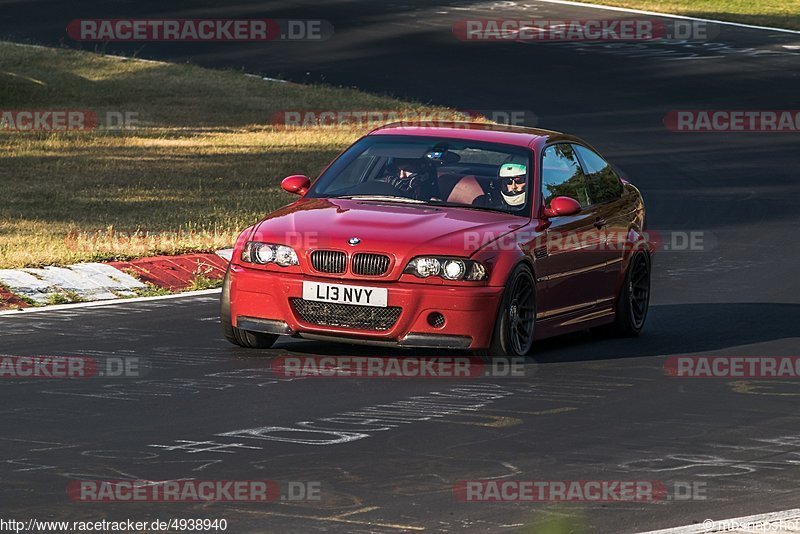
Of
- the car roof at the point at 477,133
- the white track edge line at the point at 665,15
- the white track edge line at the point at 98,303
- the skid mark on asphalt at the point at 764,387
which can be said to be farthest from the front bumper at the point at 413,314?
the white track edge line at the point at 665,15

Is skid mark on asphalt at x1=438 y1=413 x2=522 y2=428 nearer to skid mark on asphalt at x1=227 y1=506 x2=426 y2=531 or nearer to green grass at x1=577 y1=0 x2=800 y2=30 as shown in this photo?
skid mark on asphalt at x1=227 y1=506 x2=426 y2=531

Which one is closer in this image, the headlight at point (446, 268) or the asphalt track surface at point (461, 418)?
the asphalt track surface at point (461, 418)

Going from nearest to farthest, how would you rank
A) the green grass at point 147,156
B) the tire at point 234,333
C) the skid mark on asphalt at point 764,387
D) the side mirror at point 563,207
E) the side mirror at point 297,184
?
the skid mark on asphalt at point 764,387 → the tire at point 234,333 → the side mirror at point 563,207 → the side mirror at point 297,184 → the green grass at point 147,156

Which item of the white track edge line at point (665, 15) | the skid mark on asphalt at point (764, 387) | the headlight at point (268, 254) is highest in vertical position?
the white track edge line at point (665, 15)

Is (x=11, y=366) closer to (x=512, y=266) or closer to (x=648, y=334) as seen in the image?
(x=512, y=266)

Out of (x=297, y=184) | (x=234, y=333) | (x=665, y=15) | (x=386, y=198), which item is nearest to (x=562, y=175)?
(x=386, y=198)

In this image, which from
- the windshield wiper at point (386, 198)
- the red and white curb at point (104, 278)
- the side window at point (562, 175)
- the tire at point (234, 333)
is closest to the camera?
the tire at point (234, 333)

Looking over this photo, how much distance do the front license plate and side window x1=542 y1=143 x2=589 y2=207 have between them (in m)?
1.77

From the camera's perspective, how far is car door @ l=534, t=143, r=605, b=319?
40.1ft

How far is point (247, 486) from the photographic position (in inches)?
313

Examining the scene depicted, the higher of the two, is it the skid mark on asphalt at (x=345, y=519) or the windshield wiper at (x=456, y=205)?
the windshield wiper at (x=456, y=205)

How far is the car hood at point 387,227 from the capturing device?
37.1ft

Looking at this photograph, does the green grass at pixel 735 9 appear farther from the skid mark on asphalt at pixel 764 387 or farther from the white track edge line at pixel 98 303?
the skid mark on asphalt at pixel 764 387

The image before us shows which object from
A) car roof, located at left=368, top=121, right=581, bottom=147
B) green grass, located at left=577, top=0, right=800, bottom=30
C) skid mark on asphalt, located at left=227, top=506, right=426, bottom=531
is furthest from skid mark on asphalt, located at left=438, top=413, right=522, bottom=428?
green grass, located at left=577, top=0, right=800, bottom=30
